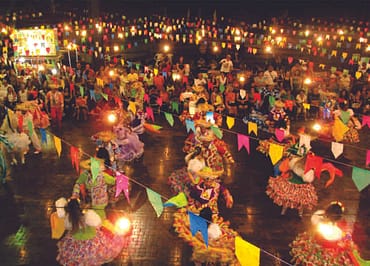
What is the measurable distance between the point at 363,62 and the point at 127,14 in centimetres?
2069

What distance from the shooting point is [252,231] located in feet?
27.1

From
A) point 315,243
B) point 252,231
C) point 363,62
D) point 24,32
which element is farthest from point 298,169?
point 24,32

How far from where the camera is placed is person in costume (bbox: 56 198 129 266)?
6.14m

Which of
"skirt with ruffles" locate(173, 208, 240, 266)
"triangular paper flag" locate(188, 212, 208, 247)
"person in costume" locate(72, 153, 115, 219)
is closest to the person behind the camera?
"triangular paper flag" locate(188, 212, 208, 247)

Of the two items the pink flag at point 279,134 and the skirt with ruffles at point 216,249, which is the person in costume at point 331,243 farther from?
the pink flag at point 279,134

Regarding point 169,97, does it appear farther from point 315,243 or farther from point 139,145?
point 315,243

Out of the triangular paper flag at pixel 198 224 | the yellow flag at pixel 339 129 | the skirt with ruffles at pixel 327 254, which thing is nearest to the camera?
the triangular paper flag at pixel 198 224

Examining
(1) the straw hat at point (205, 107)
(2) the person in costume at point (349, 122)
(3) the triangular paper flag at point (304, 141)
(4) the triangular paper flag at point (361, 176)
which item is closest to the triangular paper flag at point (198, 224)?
(4) the triangular paper flag at point (361, 176)

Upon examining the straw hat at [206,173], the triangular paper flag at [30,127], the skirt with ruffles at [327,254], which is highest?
→ the straw hat at [206,173]

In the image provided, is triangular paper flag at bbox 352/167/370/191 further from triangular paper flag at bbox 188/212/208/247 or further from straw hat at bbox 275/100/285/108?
straw hat at bbox 275/100/285/108

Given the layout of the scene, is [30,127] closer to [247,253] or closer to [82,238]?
[82,238]

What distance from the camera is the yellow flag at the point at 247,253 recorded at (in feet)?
16.2

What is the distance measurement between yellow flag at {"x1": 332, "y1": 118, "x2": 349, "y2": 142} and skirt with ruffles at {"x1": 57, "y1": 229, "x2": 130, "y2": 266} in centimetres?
796

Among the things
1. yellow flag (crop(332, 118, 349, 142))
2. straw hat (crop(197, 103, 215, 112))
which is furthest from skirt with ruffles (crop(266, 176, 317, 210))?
yellow flag (crop(332, 118, 349, 142))
